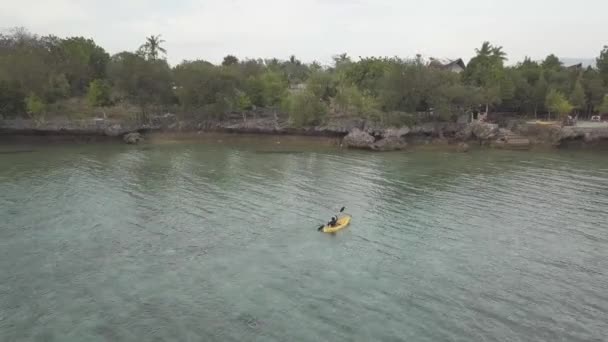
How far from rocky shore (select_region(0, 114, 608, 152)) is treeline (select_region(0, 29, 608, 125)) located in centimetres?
232

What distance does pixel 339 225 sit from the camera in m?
33.0

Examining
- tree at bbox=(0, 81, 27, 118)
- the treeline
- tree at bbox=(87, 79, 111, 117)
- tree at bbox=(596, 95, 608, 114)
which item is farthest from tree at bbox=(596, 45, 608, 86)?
tree at bbox=(0, 81, 27, 118)

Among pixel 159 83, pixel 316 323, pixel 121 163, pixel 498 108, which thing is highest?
pixel 159 83

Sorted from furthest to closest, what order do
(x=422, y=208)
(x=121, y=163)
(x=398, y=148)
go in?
(x=398, y=148) → (x=121, y=163) → (x=422, y=208)

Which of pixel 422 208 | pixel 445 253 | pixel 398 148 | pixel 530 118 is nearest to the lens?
pixel 445 253

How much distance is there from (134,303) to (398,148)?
54095mm

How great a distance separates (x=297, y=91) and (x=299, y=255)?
60.6 m

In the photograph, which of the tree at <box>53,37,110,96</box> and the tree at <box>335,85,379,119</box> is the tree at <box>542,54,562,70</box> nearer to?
the tree at <box>335,85,379,119</box>

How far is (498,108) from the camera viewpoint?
91062 mm

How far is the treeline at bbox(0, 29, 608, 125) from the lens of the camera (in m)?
76.2

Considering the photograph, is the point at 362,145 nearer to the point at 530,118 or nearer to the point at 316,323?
→ the point at 530,118

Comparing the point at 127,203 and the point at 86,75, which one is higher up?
the point at 86,75

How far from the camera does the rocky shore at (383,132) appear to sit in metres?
70.6

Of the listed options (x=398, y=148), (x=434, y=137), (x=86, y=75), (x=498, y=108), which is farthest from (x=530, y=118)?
(x=86, y=75)
